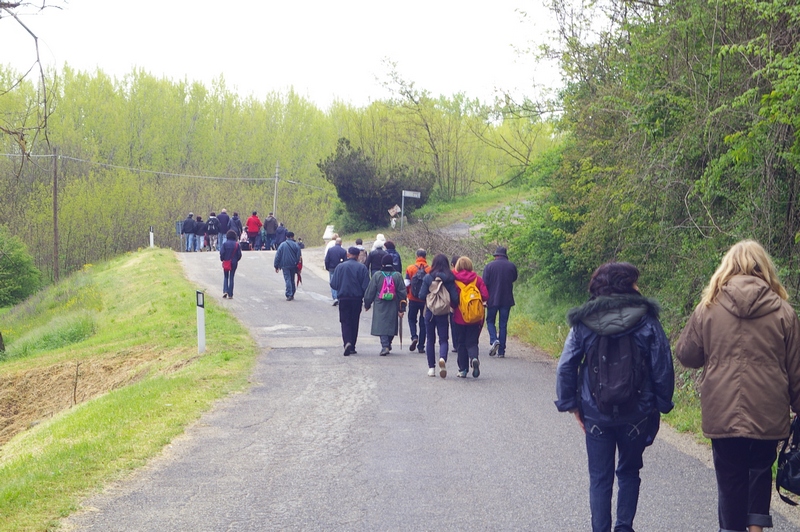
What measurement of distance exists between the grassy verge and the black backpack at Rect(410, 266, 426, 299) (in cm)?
295

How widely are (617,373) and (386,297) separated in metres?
9.19

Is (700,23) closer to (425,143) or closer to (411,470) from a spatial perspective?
(411,470)

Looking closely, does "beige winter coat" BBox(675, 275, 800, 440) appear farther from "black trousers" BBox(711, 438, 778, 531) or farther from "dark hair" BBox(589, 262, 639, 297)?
"dark hair" BBox(589, 262, 639, 297)

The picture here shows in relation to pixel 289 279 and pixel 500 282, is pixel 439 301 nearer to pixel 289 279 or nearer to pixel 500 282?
pixel 500 282

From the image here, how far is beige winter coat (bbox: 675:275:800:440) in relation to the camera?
16.1 ft

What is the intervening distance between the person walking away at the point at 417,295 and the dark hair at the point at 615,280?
26.8 ft

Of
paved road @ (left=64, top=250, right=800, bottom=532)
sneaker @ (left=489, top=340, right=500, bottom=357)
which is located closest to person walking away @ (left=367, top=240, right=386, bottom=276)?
sneaker @ (left=489, top=340, right=500, bottom=357)

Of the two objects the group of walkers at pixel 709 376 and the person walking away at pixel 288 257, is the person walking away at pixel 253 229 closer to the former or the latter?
Answer: the person walking away at pixel 288 257

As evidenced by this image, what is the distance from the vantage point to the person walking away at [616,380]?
525cm

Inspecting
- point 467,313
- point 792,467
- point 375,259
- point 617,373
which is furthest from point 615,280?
point 375,259

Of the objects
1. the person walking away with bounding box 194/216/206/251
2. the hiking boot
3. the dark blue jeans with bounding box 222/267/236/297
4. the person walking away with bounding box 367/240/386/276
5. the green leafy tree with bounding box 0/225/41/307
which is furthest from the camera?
the green leafy tree with bounding box 0/225/41/307

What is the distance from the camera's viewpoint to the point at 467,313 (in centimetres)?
1191

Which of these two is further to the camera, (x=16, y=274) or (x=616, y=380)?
(x=16, y=274)

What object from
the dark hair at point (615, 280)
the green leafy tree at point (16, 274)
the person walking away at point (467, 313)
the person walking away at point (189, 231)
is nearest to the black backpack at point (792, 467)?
the dark hair at point (615, 280)
